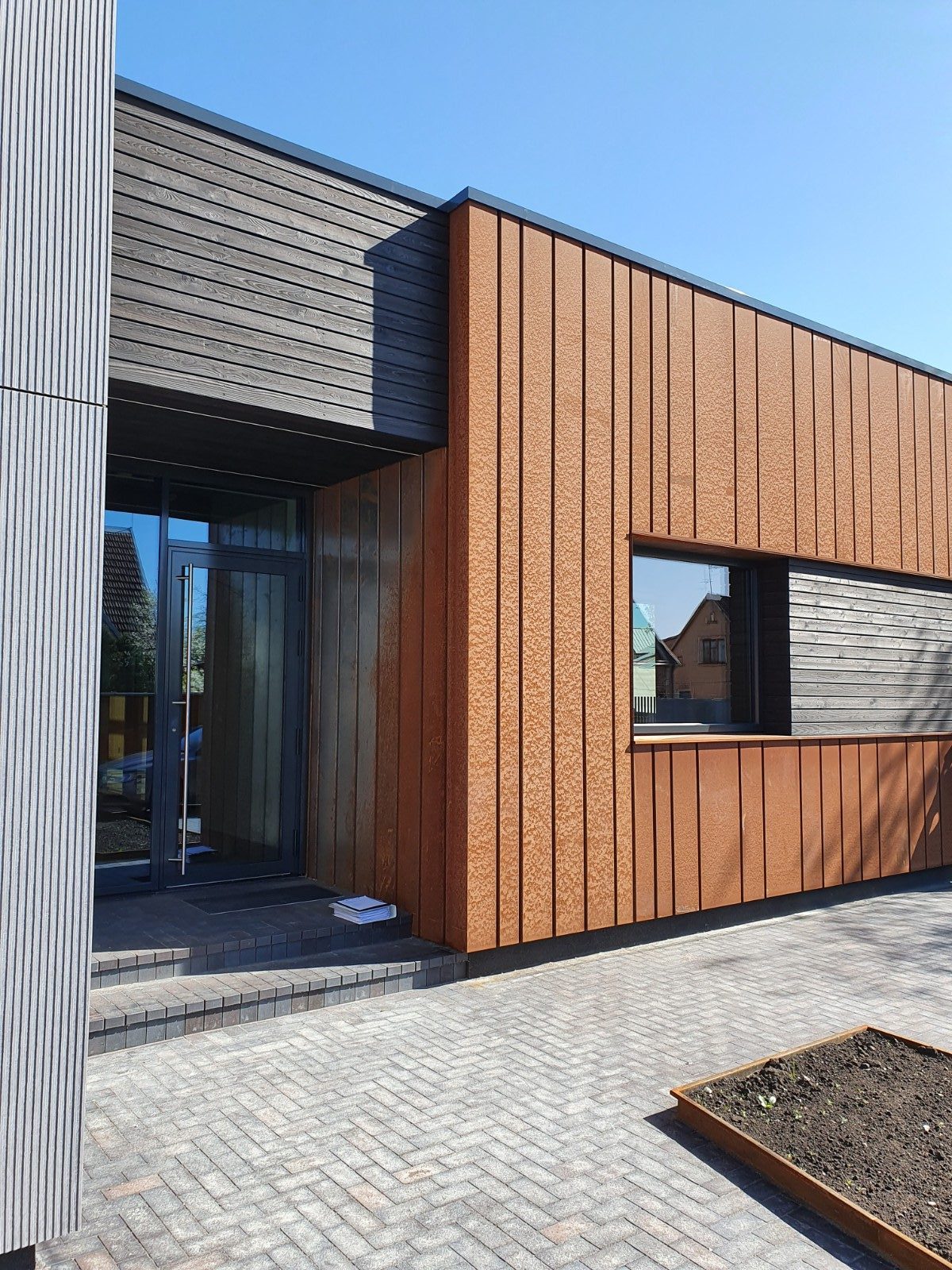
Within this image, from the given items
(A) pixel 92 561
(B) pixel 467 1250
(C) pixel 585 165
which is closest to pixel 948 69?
(C) pixel 585 165

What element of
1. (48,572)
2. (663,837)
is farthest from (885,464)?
(48,572)

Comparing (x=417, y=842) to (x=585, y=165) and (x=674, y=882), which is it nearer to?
(x=674, y=882)

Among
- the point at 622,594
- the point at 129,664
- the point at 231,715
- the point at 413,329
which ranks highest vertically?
the point at 413,329

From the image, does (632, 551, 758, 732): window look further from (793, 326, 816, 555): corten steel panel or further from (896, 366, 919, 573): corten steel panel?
(896, 366, 919, 573): corten steel panel

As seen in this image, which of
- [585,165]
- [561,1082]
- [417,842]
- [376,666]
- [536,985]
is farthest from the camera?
[585,165]

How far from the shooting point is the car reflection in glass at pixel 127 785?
593 cm

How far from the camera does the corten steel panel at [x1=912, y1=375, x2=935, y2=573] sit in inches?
320

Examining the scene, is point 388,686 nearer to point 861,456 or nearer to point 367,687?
point 367,687

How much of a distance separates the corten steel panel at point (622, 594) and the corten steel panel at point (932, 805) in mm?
3648

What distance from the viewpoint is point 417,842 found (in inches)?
→ 213

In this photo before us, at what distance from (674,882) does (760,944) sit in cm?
66

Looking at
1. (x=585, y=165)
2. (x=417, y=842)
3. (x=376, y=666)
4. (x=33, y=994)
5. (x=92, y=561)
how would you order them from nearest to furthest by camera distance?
(x=33, y=994) → (x=92, y=561) → (x=417, y=842) → (x=376, y=666) → (x=585, y=165)

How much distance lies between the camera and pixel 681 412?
6.29 metres

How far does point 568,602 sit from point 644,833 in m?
1.58
